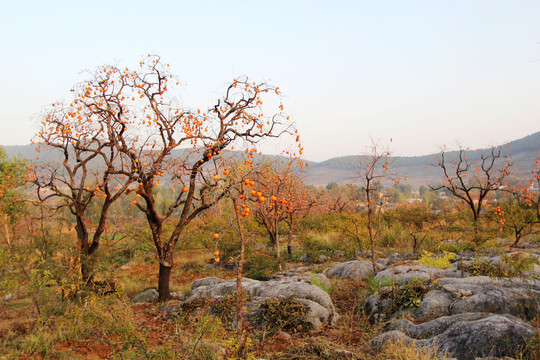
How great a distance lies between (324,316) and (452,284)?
115 inches

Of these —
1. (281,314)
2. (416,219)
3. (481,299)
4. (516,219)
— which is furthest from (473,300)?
(416,219)

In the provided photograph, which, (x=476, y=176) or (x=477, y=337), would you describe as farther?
(x=476, y=176)

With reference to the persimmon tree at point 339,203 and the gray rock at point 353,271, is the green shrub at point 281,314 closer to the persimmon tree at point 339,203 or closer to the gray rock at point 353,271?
the gray rock at point 353,271

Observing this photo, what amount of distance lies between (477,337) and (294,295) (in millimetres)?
3825

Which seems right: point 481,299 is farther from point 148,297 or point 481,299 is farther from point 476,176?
point 476,176

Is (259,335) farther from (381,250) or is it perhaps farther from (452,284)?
(381,250)

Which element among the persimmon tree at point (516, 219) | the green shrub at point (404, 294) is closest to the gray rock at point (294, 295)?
the green shrub at point (404, 294)

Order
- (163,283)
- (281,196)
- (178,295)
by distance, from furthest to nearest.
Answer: (281,196)
(178,295)
(163,283)

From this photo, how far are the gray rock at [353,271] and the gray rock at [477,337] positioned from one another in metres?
5.25

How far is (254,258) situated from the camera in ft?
42.0

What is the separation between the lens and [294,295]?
7.37 meters

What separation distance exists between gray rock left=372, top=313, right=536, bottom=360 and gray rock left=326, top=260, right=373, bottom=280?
17.2 feet

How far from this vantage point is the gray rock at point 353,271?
10539mm

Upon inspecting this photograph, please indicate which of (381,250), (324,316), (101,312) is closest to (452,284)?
(324,316)
